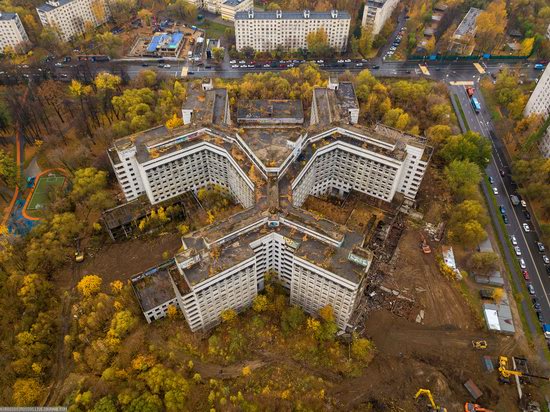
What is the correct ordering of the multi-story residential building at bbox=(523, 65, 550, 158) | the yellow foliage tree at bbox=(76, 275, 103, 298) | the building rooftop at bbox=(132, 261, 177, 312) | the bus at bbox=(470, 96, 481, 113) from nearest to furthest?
the building rooftop at bbox=(132, 261, 177, 312), the yellow foliage tree at bbox=(76, 275, 103, 298), the multi-story residential building at bbox=(523, 65, 550, 158), the bus at bbox=(470, 96, 481, 113)

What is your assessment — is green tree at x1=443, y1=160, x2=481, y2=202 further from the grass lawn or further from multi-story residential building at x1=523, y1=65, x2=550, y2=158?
the grass lawn

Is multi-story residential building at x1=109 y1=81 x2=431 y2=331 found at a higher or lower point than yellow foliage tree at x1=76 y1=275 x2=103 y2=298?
higher

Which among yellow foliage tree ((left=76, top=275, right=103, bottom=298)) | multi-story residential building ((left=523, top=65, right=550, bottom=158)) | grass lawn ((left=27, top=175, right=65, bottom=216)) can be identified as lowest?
grass lawn ((left=27, top=175, right=65, bottom=216))

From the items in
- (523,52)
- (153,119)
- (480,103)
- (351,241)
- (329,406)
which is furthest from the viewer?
(523,52)

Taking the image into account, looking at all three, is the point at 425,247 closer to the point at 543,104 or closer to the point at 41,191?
the point at 543,104

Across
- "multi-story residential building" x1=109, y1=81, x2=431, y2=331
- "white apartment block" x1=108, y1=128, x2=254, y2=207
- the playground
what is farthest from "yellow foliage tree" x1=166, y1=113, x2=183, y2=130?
the playground

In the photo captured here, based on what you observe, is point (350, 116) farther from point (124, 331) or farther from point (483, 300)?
point (124, 331)

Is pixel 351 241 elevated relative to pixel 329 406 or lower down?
elevated

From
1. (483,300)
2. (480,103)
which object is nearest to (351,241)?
(483,300)

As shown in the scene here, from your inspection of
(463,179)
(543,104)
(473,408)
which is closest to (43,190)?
(463,179)
